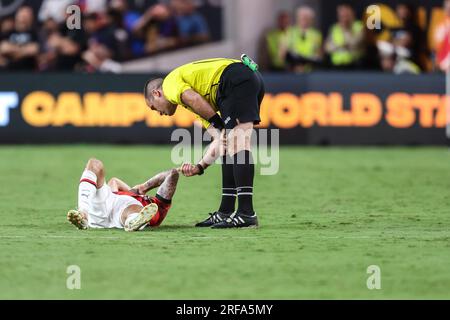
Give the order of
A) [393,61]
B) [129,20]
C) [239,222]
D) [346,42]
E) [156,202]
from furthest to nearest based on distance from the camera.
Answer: [129,20]
[346,42]
[393,61]
[239,222]
[156,202]

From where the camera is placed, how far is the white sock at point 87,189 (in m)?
10.8

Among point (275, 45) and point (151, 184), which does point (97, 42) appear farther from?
point (151, 184)

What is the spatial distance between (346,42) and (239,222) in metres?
13.1

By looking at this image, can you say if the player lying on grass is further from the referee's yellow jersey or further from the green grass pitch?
the referee's yellow jersey

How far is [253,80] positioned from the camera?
11.1 m

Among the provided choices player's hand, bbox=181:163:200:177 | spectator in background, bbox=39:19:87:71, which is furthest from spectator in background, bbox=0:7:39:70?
player's hand, bbox=181:163:200:177

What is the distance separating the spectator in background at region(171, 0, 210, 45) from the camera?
2447cm

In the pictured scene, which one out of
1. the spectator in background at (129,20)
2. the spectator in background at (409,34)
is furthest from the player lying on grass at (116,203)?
the spectator in background at (409,34)

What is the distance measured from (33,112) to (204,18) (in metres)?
5.01

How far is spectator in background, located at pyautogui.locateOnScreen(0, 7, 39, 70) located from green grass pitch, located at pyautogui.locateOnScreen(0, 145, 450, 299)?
610 cm

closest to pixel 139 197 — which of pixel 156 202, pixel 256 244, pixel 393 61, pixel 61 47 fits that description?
pixel 156 202

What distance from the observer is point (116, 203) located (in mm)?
11000

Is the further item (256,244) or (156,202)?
(156,202)

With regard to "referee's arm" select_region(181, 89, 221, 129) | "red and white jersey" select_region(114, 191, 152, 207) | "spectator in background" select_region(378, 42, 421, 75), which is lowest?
"red and white jersey" select_region(114, 191, 152, 207)
